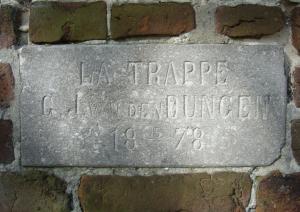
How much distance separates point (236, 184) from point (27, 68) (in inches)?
25.1

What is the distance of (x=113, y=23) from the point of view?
1.25 m

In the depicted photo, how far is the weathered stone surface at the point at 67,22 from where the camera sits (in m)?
1.25

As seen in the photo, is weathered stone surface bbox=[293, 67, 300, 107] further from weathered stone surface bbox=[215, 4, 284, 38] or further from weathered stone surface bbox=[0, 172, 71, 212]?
weathered stone surface bbox=[0, 172, 71, 212]

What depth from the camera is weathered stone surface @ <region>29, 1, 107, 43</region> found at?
1.25 meters

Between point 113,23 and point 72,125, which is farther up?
point 113,23

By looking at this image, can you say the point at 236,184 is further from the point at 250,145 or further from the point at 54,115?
the point at 54,115

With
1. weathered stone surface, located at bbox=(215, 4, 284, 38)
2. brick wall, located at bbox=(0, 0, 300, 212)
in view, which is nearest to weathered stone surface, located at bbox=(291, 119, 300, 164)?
brick wall, located at bbox=(0, 0, 300, 212)

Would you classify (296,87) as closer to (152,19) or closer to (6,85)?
(152,19)

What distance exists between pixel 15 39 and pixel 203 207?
675mm

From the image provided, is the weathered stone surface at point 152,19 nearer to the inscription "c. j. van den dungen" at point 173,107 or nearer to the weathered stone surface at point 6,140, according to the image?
the inscription "c. j. van den dungen" at point 173,107

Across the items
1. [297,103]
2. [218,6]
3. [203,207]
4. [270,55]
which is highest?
[218,6]

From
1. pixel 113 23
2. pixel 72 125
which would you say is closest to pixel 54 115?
pixel 72 125

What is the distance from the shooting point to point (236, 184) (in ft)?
4.16

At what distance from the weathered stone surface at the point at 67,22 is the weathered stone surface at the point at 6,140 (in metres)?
0.24
